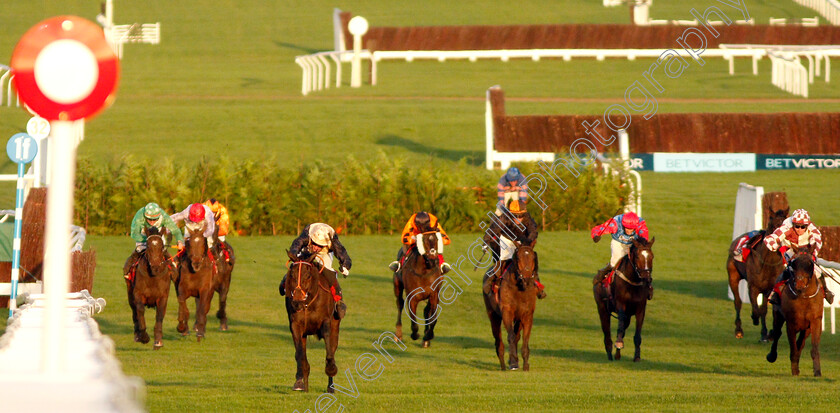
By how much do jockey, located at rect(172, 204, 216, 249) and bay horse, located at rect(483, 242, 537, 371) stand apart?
3.57 metres

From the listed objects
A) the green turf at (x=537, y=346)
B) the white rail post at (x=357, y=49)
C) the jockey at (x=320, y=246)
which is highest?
the white rail post at (x=357, y=49)

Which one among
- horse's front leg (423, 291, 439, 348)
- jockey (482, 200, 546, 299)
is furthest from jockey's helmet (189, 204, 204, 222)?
jockey (482, 200, 546, 299)

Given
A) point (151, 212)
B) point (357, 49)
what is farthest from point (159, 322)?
point (357, 49)

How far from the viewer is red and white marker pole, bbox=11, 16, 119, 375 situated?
325cm

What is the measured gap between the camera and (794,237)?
39.3ft

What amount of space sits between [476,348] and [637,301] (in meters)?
1.95

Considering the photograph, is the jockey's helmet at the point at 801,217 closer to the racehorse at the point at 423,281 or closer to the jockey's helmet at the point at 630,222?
the jockey's helmet at the point at 630,222

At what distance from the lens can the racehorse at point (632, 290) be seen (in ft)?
39.0

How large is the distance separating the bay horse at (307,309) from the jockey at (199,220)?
131 inches

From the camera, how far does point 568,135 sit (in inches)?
968

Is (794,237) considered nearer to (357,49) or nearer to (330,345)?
(330,345)

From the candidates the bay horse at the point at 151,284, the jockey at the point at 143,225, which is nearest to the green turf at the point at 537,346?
the bay horse at the point at 151,284

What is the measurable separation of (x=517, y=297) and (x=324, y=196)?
10967 mm

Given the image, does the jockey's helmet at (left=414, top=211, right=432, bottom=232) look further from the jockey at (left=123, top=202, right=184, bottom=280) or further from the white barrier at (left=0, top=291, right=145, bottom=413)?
the white barrier at (left=0, top=291, right=145, bottom=413)
